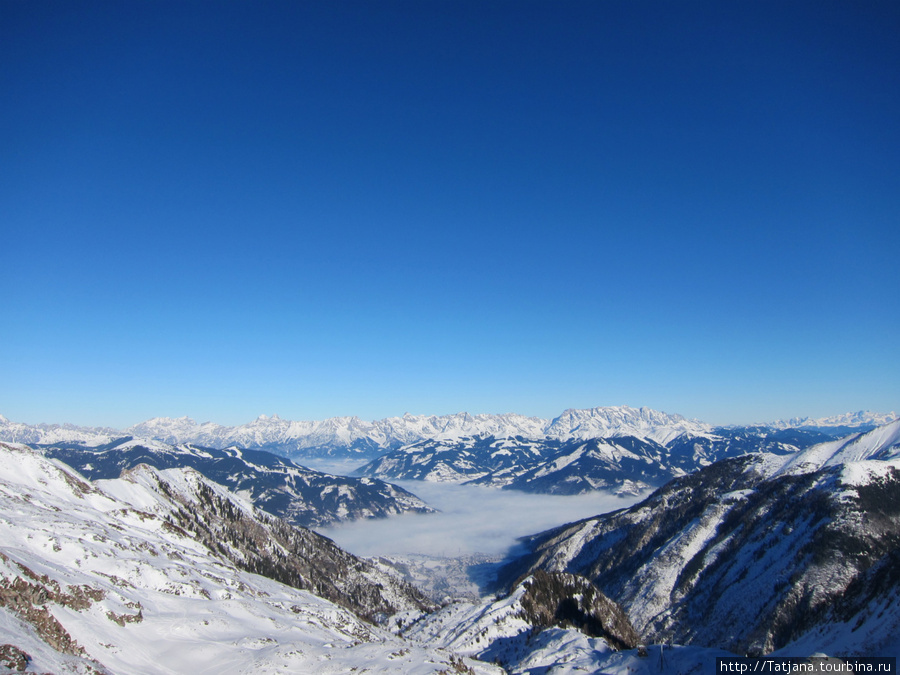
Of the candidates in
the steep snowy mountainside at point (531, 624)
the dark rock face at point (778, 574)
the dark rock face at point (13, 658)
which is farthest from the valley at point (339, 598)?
the dark rock face at point (778, 574)

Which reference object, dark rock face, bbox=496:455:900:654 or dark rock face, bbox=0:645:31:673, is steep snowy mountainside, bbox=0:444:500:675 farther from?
dark rock face, bbox=496:455:900:654

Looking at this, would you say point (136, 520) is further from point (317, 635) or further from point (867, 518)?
point (867, 518)

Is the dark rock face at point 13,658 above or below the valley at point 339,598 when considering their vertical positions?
above

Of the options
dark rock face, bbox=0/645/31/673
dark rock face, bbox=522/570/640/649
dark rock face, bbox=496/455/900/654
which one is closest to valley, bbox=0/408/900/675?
dark rock face, bbox=0/645/31/673

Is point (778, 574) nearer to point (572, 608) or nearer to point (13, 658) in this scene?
point (572, 608)

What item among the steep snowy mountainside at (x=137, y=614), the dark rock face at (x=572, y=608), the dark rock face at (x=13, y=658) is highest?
the dark rock face at (x=13, y=658)

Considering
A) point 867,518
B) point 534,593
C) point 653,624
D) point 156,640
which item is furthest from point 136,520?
point 867,518

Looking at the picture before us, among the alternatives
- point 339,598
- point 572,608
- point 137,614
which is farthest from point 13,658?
point 339,598

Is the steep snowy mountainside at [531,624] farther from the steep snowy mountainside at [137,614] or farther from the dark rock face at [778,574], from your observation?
the dark rock face at [778,574]
